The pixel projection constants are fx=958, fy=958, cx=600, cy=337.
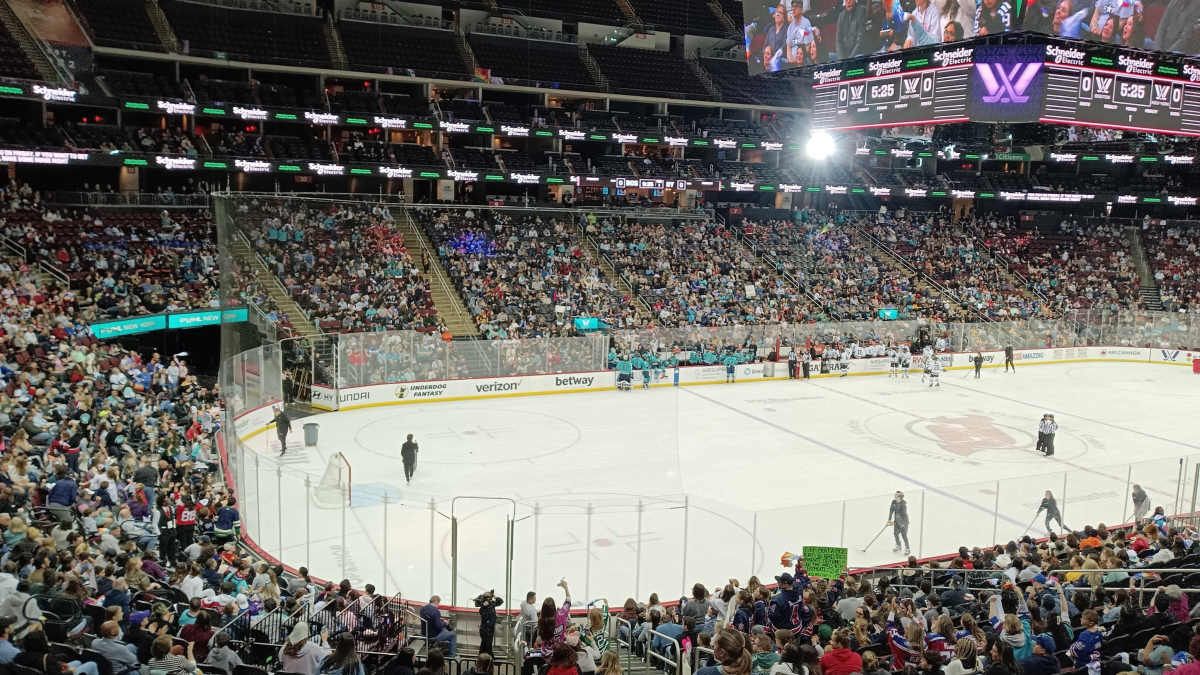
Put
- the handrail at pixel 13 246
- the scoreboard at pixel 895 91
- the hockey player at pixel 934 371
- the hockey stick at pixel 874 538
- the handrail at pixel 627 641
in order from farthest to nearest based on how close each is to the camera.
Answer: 1. the hockey player at pixel 934 371
2. the handrail at pixel 13 246
3. the scoreboard at pixel 895 91
4. the hockey stick at pixel 874 538
5. the handrail at pixel 627 641

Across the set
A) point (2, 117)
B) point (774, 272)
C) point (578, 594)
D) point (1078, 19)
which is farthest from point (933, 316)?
point (2, 117)

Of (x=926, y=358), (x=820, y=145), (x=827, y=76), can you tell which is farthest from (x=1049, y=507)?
(x=820, y=145)

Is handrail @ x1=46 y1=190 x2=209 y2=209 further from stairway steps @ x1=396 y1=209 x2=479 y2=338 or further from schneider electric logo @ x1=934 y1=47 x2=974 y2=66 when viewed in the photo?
schneider electric logo @ x1=934 y1=47 x2=974 y2=66

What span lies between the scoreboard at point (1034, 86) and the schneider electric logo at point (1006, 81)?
0.07 feet

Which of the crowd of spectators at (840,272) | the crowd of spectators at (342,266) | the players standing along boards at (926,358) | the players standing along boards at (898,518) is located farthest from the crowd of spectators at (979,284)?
the players standing along boards at (898,518)

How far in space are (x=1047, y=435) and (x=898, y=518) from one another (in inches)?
391

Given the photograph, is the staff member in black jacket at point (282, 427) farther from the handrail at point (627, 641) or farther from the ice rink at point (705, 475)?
the handrail at point (627, 641)

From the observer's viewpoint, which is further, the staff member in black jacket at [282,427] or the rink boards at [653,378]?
the rink boards at [653,378]

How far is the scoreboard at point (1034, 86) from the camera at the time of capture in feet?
Result: 66.1

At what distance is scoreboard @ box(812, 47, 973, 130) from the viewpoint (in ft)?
68.7

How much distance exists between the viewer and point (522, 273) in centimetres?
3766

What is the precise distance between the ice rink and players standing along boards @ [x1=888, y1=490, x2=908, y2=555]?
0.54 feet

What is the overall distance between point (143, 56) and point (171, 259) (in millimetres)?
11789

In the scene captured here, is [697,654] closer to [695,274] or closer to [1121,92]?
[1121,92]
